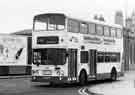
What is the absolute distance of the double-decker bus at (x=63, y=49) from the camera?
19797mm

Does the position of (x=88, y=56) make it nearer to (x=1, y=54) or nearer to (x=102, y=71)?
(x=102, y=71)

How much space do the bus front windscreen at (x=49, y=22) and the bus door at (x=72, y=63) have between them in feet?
5.30

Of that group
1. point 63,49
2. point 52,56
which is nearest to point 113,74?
point 63,49

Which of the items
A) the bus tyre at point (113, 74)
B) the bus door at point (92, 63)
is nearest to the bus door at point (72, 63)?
the bus door at point (92, 63)

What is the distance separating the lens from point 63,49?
19859mm

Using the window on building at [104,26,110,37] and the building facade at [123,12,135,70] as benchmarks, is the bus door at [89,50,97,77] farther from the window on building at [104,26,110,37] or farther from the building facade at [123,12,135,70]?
the building facade at [123,12,135,70]

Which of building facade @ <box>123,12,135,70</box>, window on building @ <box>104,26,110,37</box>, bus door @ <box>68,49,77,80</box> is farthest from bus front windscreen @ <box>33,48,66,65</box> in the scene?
building facade @ <box>123,12,135,70</box>

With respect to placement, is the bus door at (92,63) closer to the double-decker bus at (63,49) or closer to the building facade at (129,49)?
the double-decker bus at (63,49)

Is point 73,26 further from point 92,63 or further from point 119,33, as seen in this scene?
point 119,33

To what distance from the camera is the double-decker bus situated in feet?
65.0

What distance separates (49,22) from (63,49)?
181 cm

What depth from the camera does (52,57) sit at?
781 inches

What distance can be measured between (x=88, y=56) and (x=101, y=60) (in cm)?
191

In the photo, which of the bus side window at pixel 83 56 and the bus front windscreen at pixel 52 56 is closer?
the bus front windscreen at pixel 52 56
